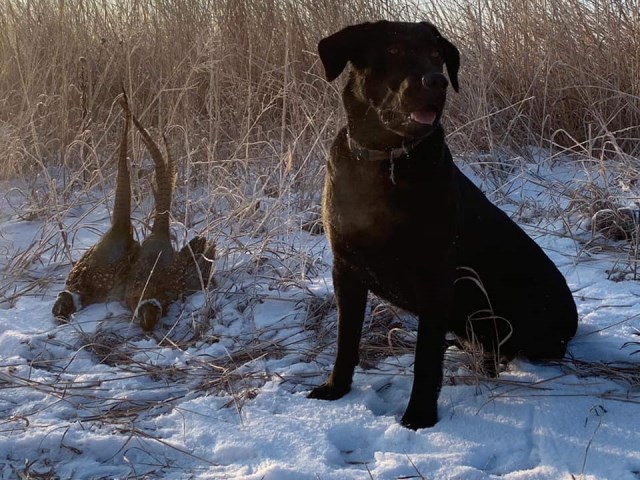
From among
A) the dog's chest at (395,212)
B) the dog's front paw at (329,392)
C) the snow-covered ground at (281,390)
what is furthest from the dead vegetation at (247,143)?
the dog's chest at (395,212)

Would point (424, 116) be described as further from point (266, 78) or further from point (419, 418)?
point (266, 78)

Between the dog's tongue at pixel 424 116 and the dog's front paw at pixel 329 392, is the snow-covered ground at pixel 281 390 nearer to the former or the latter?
the dog's front paw at pixel 329 392

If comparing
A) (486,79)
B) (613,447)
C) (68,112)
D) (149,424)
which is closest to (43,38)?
(68,112)

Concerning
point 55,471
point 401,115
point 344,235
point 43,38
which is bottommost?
point 55,471

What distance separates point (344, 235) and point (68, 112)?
3.64 meters

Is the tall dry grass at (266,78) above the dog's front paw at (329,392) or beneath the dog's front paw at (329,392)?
above

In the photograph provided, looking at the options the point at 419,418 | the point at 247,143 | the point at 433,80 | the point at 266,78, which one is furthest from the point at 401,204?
the point at 266,78

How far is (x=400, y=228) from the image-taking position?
2121mm

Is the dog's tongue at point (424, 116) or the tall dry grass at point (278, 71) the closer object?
the dog's tongue at point (424, 116)

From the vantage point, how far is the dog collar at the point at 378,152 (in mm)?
2150

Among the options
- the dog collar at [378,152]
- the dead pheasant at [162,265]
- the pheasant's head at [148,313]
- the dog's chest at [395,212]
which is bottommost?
the pheasant's head at [148,313]

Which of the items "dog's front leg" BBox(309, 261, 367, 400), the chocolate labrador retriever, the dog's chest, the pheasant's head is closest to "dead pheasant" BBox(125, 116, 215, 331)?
the pheasant's head

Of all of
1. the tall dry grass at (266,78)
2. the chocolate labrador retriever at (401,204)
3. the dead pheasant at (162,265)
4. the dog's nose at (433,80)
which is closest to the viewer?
the dog's nose at (433,80)

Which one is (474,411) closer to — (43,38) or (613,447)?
(613,447)
